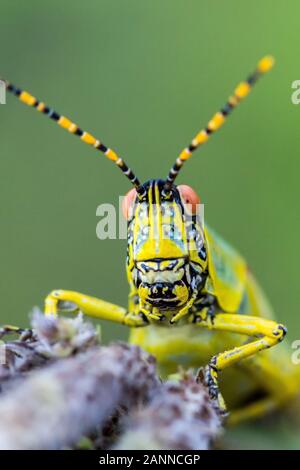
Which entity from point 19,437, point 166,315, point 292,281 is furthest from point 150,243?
point 292,281

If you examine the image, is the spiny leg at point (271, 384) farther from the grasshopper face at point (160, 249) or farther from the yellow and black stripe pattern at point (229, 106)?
Answer: the yellow and black stripe pattern at point (229, 106)

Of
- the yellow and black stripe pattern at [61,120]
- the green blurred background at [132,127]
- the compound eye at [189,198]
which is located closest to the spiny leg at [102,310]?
the compound eye at [189,198]

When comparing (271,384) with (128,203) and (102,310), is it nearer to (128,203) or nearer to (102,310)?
(102,310)

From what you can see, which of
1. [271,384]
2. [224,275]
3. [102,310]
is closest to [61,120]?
[102,310]

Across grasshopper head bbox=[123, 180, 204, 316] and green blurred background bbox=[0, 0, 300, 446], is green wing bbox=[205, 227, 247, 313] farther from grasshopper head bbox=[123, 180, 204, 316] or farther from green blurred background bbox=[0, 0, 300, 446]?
green blurred background bbox=[0, 0, 300, 446]

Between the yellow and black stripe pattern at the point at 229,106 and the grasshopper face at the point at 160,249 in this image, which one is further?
the grasshopper face at the point at 160,249

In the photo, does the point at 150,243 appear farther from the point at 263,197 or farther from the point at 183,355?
the point at 263,197
